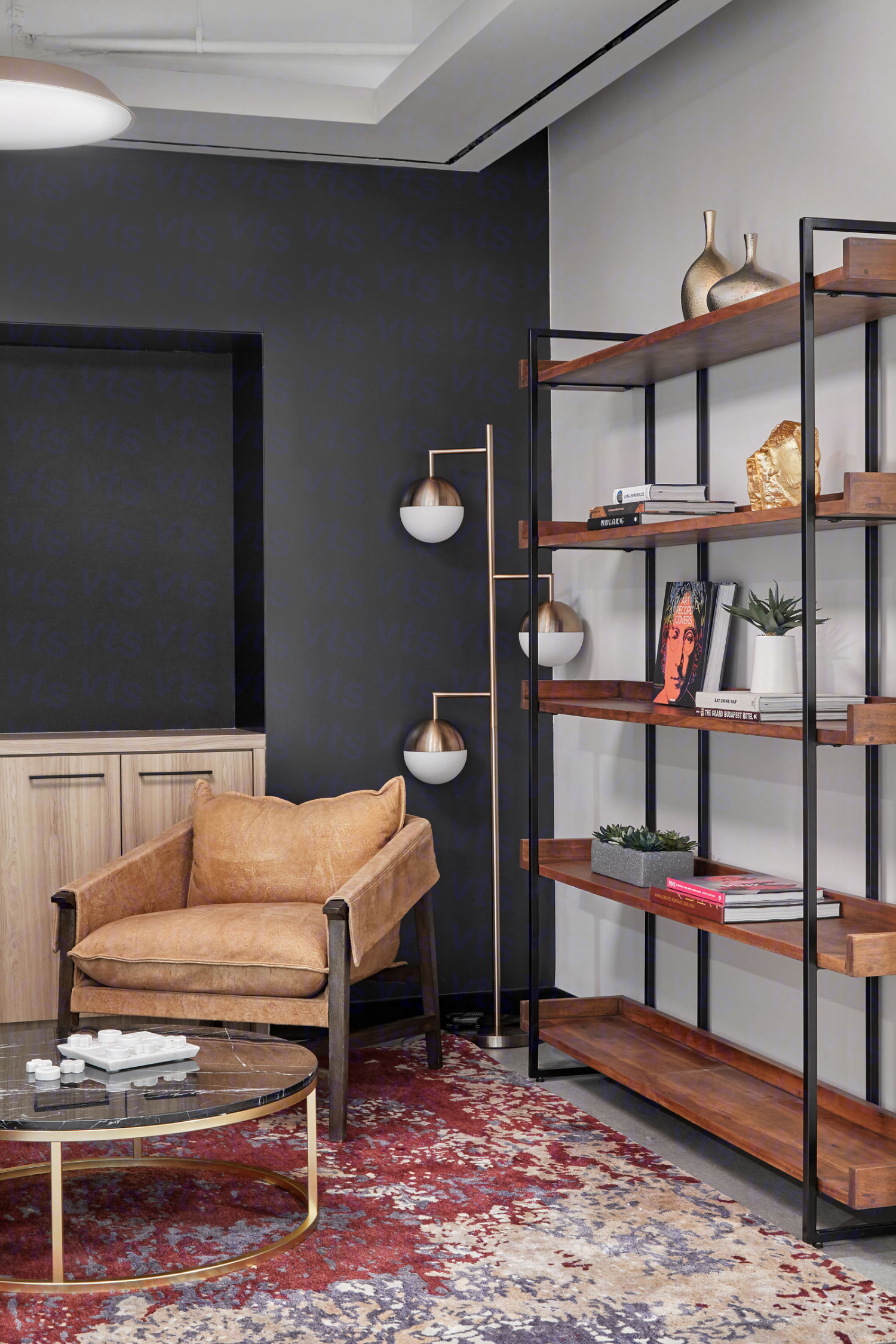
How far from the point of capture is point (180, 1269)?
2783 millimetres

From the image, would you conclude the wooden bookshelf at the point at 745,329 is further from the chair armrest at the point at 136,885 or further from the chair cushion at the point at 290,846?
the chair armrest at the point at 136,885

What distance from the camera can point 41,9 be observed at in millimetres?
4066

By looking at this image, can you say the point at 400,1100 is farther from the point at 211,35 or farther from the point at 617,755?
the point at 211,35

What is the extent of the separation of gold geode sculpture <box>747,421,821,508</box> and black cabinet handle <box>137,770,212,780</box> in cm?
215

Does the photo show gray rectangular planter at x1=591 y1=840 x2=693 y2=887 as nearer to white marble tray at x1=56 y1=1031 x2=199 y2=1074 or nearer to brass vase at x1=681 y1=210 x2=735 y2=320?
white marble tray at x1=56 y1=1031 x2=199 y2=1074

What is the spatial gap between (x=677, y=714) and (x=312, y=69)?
7.90ft

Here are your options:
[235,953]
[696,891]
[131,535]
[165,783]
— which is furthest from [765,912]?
[131,535]

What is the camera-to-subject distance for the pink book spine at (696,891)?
322 centimetres

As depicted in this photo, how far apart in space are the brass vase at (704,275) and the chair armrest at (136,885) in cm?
215

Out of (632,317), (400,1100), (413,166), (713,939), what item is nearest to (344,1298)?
(400,1100)

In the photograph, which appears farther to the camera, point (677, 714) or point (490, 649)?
point (490, 649)

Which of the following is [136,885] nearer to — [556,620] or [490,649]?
[490,649]

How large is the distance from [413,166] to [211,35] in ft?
2.71

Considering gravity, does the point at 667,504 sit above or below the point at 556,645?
above
